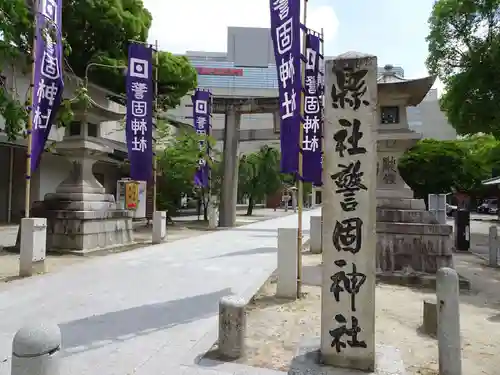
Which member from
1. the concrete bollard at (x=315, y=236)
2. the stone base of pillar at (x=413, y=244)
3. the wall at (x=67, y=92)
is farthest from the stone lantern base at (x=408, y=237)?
the wall at (x=67, y=92)

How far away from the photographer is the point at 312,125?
9.56 metres

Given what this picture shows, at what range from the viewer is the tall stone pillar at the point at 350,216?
3.98 m

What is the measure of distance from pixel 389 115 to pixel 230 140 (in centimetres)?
1128

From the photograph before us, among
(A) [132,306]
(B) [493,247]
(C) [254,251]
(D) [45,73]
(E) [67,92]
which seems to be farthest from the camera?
(E) [67,92]

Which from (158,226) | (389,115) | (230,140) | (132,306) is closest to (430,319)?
(132,306)

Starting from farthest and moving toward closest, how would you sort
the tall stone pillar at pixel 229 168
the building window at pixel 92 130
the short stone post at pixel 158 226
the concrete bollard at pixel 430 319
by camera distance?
the tall stone pillar at pixel 229 168 → the short stone post at pixel 158 226 → the building window at pixel 92 130 → the concrete bollard at pixel 430 319

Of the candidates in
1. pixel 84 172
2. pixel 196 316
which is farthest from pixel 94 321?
pixel 84 172

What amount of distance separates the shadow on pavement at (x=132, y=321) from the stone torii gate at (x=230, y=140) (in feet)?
46.5

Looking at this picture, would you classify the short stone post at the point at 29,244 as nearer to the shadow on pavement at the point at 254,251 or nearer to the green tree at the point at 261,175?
the shadow on pavement at the point at 254,251

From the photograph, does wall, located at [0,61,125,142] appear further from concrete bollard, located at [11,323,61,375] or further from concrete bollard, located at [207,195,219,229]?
concrete bollard, located at [11,323,61,375]

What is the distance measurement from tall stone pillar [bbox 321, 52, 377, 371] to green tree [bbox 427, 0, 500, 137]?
12030mm

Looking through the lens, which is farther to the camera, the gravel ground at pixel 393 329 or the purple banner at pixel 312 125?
the purple banner at pixel 312 125

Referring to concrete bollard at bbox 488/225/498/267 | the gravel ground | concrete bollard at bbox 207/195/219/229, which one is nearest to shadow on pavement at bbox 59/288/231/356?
the gravel ground

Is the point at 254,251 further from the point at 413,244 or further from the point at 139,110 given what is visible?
the point at 139,110
